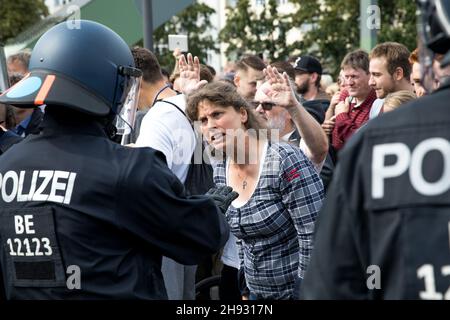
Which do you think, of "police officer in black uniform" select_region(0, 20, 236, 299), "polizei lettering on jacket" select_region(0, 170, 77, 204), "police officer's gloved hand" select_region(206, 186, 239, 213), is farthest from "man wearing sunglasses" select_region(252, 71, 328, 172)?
"polizei lettering on jacket" select_region(0, 170, 77, 204)

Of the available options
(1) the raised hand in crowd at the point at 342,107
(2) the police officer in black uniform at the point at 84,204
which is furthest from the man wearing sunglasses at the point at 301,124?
(2) the police officer in black uniform at the point at 84,204

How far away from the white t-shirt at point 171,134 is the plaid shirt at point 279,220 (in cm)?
108

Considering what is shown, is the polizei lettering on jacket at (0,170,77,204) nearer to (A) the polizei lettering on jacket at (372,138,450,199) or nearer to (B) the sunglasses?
(A) the polizei lettering on jacket at (372,138,450,199)

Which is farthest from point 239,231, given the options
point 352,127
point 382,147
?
point 382,147

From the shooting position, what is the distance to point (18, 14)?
129 feet

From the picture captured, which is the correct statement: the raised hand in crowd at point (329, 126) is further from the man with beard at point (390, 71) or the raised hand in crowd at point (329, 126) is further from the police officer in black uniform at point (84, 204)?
the police officer in black uniform at point (84, 204)

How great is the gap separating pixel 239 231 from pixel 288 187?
0.38 meters

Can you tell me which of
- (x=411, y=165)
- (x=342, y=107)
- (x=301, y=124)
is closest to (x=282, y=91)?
(x=301, y=124)

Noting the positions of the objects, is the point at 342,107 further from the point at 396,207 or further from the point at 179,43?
Answer: the point at 396,207

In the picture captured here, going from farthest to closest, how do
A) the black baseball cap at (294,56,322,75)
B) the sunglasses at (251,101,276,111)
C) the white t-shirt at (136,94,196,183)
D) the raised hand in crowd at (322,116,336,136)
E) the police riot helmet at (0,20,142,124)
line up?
the black baseball cap at (294,56,322,75) < the raised hand in crowd at (322,116,336,136) < the sunglasses at (251,101,276,111) < the white t-shirt at (136,94,196,183) < the police riot helmet at (0,20,142,124)

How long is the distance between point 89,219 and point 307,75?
601cm

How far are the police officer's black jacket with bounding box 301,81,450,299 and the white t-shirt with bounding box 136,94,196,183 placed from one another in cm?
349

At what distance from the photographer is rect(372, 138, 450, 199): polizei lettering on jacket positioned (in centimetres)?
185

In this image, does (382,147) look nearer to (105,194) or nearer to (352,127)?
(105,194)
